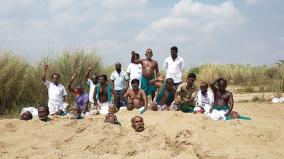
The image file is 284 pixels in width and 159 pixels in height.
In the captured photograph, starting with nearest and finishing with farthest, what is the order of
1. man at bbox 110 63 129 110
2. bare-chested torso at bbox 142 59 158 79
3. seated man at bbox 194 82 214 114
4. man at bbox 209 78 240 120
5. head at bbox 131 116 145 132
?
head at bbox 131 116 145 132 → man at bbox 209 78 240 120 → seated man at bbox 194 82 214 114 → bare-chested torso at bbox 142 59 158 79 → man at bbox 110 63 129 110

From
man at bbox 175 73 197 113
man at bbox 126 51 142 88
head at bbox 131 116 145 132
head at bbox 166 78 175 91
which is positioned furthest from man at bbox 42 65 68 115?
head at bbox 131 116 145 132

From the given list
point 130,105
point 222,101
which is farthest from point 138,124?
point 222,101

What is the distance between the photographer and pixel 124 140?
18.6 ft

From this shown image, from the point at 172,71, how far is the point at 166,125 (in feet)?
7.52

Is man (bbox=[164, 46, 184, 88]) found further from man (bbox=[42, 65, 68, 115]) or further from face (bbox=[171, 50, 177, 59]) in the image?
man (bbox=[42, 65, 68, 115])

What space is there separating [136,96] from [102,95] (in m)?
0.76

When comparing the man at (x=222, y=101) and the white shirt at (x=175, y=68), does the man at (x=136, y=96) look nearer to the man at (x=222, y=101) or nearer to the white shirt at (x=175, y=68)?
the white shirt at (x=175, y=68)

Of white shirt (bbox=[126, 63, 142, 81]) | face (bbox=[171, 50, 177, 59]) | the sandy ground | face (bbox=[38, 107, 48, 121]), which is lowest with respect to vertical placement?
the sandy ground

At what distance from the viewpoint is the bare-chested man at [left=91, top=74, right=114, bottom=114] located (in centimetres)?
805

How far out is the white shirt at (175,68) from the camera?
26.8 feet

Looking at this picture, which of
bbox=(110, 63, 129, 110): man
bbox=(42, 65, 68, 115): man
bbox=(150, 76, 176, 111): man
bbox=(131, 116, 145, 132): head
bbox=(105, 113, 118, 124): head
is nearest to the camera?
bbox=(131, 116, 145, 132): head

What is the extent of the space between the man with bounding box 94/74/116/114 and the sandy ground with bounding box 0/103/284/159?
1471 mm

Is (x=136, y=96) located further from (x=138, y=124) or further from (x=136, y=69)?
(x=138, y=124)

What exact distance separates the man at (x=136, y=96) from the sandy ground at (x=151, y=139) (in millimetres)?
1087
